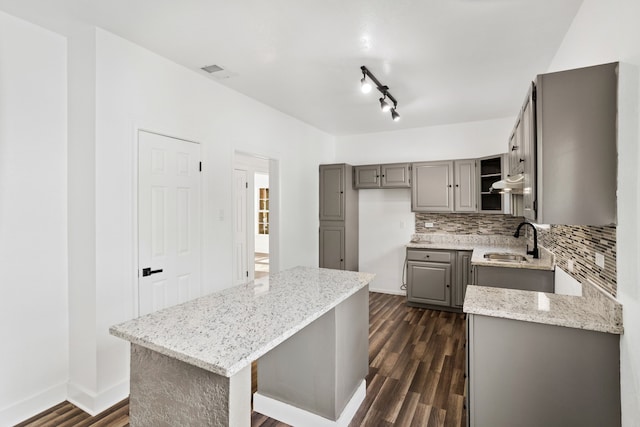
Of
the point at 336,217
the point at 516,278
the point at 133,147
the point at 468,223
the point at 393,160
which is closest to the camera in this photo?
the point at 133,147

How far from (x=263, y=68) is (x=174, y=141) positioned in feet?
3.35

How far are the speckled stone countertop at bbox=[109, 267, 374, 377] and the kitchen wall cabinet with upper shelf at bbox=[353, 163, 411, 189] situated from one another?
3.12m

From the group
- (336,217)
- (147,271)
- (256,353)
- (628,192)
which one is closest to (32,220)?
(147,271)

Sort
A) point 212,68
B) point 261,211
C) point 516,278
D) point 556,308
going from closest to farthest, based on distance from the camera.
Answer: point 556,308 → point 212,68 → point 516,278 → point 261,211

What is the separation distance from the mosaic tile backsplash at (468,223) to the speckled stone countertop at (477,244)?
75 mm

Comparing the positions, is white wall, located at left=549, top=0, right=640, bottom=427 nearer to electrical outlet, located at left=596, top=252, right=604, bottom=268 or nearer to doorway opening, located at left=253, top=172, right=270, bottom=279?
electrical outlet, located at left=596, top=252, right=604, bottom=268

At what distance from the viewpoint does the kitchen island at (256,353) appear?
48.8 inches

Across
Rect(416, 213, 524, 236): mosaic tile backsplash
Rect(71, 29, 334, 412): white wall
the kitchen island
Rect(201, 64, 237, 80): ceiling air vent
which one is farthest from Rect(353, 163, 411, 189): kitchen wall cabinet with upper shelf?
the kitchen island

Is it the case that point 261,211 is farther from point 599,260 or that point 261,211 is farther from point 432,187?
point 599,260

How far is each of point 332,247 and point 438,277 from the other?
162 centimetres

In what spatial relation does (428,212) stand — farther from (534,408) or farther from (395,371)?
(534,408)

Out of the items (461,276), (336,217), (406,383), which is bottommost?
(406,383)

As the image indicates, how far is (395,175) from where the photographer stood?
5.06 meters

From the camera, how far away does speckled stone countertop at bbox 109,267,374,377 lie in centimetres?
121
